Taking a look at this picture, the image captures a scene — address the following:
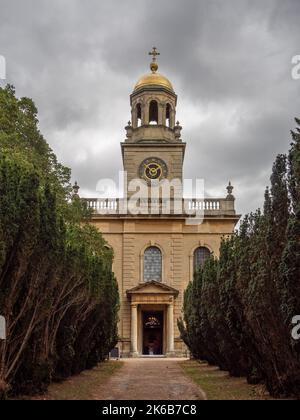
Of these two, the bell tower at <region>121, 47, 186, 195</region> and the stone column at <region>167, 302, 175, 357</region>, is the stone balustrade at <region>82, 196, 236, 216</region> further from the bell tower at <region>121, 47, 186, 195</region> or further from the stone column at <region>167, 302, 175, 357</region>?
the stone column at <region>167, 302, 175, 357</region>

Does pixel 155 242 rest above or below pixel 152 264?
above

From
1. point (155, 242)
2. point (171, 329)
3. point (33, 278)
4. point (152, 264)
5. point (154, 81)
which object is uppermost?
point (154, 81)

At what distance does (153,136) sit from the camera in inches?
1912

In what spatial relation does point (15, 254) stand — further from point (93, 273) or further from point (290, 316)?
point (93, 273)

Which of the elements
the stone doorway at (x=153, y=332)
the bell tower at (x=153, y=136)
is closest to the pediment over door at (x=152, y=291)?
the stone doorway at (x=153, y=332)

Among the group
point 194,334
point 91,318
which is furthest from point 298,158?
point 194,334

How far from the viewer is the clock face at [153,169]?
47.7m

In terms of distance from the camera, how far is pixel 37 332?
1495 centimetres

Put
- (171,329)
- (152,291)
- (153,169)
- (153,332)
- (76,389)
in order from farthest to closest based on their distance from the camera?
(153,169) → (153,332) → (152,291) → (171,329) → (76,389)

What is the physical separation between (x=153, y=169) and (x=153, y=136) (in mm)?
2694

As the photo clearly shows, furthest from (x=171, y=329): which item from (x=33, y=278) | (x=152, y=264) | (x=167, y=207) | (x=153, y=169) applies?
(x=33, y=278)

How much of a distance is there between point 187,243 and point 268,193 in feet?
103

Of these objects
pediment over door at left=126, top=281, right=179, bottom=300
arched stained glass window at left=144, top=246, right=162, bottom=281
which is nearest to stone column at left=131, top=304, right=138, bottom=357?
pediment over door at left=126, top=281, right=179, bottom=300

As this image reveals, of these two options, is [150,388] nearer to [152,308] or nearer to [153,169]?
[152,308]
